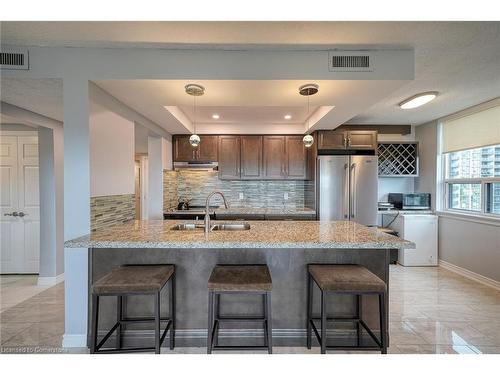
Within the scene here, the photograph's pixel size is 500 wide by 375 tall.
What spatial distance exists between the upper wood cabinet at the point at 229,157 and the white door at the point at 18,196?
270 cm

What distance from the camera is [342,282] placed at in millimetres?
1657

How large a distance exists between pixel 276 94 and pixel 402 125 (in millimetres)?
3274

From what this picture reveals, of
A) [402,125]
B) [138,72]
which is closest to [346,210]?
[402,125]

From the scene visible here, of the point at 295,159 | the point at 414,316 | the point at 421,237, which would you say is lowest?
the point at 414,316

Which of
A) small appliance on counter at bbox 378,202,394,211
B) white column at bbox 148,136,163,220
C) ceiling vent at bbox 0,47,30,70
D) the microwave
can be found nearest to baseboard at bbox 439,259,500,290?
the microwave

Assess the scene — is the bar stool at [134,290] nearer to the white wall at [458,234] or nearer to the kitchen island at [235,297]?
the kitchen island at [235,297]

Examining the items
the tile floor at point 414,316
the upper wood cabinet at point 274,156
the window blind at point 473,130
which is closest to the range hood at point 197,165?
the upper wood cabinet at point 274,156

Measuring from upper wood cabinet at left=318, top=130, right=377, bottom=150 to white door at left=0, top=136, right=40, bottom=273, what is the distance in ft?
14.1

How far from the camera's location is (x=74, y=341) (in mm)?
2043

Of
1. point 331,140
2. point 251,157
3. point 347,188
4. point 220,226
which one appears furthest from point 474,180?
point 220,226

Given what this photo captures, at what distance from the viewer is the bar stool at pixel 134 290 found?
63.6 inches

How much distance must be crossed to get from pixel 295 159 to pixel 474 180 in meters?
2.57

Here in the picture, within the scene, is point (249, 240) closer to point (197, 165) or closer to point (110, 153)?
point (110, 153)

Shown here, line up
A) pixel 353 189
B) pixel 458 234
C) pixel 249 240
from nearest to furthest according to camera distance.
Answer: pixel 249 240 < pixel 458 234 < pixel 353 189
